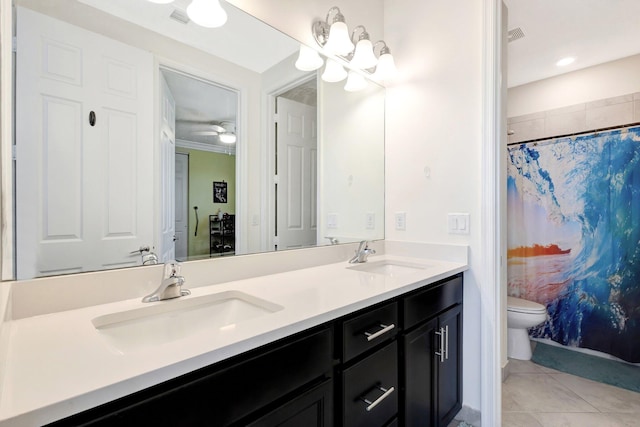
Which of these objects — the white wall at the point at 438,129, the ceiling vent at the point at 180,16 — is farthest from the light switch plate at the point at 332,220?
the ceiling vent at the point at 180,16

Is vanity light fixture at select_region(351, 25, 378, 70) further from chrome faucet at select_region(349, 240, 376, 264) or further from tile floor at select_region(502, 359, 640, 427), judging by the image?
tile floor at select_region(502, 359, 640, 427)

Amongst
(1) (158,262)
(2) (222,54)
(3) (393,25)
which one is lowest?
(1) (158,262)

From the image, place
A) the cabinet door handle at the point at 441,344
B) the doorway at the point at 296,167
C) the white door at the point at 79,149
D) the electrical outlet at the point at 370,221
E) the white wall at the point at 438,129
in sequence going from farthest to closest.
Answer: the electrical outlet at the point at 370,221 → the white wall at the point at 438,129 → the doorway at the point at 296,167 → the cabinet door handle at the point at 441,344 → the white door at the point at 79,149

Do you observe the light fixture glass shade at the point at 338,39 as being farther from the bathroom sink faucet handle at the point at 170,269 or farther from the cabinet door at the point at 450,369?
the cabinet door at the point at 450,369

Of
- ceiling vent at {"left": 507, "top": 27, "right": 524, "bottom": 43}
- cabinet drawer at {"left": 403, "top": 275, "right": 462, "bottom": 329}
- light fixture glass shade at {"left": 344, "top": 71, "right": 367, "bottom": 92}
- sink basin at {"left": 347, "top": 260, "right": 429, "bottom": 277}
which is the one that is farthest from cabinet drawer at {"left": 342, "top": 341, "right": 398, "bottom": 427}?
ceiling vent at {"left": 507, "top": 27, "right": 524, "bottom": 43}

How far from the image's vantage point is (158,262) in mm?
1075

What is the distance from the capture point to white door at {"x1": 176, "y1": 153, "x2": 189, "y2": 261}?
114cm

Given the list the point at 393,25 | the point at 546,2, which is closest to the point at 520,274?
the point at 546,2

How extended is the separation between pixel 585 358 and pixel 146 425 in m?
3.07

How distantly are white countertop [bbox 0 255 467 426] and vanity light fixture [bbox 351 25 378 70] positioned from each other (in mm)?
1361

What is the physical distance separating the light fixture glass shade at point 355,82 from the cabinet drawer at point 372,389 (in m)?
1.49

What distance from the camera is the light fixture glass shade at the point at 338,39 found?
64.1 inches

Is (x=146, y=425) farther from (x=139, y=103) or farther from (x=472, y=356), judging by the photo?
(x=472, y=356)

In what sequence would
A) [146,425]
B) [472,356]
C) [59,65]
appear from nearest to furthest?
1. [146,425]
2. [59,65]
3. [472,356]
